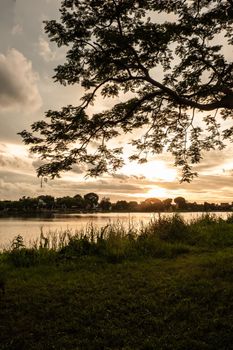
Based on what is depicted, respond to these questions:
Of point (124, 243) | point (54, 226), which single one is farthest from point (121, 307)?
point (54, 226)

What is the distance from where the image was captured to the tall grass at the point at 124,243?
10461mm

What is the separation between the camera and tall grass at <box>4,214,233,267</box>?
1046 cm

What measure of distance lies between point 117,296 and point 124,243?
15.9ft

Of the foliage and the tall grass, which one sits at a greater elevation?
the tall grass

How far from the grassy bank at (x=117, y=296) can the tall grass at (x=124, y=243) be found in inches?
1.7

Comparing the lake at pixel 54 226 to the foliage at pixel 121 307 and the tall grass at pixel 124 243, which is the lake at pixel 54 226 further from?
the foliage at pixel 121 307

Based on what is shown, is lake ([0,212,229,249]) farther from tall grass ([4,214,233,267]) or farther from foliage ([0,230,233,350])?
foliage ([0,230,233,350])

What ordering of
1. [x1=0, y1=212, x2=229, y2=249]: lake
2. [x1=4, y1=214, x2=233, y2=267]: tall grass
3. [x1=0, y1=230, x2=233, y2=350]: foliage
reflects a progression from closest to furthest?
[x1=0, y1=230, x2=233, y2=350]: foliage → [x1=4, y1=214, x2=233, y2=267]: tall grass → [x1=0, y1=212, x2=229, y2=249]: lake

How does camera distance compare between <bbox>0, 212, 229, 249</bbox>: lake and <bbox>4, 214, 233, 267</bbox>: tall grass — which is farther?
<bbox>0, 212, 229, 249</bbox>: lake

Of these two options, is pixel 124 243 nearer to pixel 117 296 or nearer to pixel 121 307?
pixel 117 296

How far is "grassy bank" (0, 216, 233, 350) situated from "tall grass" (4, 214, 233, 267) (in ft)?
0.14

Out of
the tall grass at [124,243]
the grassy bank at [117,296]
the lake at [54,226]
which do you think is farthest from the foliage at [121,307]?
the lake at [54,226]

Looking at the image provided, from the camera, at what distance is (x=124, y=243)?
37.5 ft

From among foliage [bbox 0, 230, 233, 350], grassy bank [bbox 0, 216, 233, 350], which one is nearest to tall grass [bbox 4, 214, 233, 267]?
grassy bank [bbox 0, 216, 233, 350]
